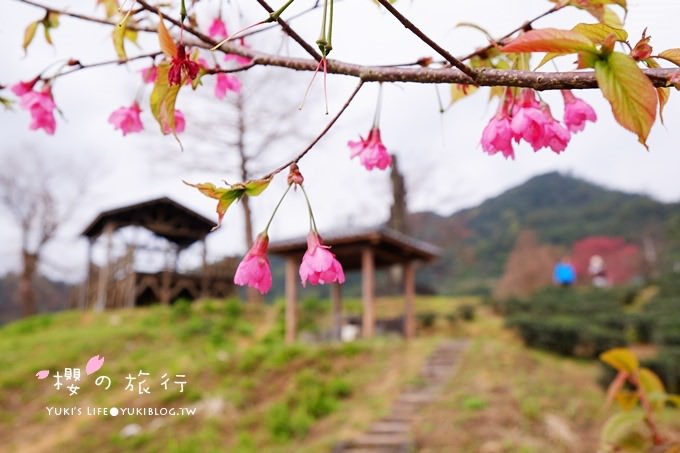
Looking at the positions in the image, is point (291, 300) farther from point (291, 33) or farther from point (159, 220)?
point (291, 33)

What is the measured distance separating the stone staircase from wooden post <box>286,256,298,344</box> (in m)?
1.98

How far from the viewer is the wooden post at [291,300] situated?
6.96 meters

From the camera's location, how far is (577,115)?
1.92 feet

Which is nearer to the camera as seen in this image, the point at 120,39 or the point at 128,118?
the point at 120,39

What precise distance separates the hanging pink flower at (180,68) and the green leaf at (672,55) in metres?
0.37

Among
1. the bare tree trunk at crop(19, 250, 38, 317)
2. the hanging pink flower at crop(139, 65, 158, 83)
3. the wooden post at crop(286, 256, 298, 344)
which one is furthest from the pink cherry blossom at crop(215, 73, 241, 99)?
the bare tree trunk at crop(19, 250, 38, 317)

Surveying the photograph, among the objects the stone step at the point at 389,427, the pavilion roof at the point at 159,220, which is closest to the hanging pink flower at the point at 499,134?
the stone step at the point at 389,427

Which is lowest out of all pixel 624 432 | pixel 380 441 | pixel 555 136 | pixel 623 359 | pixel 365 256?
pixel 380 441

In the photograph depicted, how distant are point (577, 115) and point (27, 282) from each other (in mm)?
15109

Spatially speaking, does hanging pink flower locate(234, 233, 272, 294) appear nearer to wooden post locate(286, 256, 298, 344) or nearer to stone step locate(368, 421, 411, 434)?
stone step locate(368, 421, 411, 434)

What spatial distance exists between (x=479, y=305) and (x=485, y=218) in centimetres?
1390

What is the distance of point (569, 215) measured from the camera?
22.5 m

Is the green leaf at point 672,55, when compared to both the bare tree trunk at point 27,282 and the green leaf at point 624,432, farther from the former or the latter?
the bare tree trunk at point 27,282

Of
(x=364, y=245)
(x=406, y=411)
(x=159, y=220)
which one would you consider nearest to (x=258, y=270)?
(x=406, y=411)
